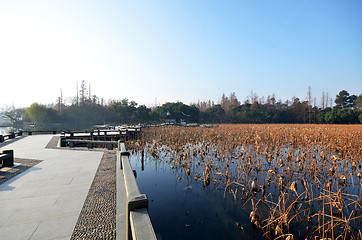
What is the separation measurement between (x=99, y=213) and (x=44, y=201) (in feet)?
4.22

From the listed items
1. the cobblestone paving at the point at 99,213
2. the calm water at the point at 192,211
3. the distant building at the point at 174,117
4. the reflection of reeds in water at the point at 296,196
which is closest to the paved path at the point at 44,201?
the cobblestone paving at the point at 99,213

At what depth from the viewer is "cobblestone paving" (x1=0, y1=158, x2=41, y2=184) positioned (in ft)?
14.7

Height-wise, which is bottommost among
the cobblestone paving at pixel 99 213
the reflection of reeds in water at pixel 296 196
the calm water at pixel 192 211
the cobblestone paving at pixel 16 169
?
the calm water at pixel 192 211

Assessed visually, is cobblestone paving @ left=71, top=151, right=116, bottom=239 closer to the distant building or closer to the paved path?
the paved path

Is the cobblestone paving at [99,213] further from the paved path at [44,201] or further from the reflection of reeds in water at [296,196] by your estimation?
the reflection of reeds in water at [296,196]

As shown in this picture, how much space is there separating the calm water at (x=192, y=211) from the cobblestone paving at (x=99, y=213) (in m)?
1.11

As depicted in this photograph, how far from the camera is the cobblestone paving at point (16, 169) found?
449 centimetres

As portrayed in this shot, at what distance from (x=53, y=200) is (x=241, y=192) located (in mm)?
4623

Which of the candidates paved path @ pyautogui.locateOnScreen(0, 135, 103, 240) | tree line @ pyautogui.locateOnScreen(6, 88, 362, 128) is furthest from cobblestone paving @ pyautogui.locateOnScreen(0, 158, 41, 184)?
tree line @ pyautogui.locateOnScreen(6, 88, 362, 128)

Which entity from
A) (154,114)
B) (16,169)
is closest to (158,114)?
(154,114)

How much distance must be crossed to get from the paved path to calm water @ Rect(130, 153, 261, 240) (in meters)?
1.68

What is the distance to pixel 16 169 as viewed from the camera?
202 inches

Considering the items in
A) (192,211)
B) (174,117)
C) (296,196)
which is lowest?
(192,211)

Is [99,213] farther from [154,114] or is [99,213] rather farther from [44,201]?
[154,114]
